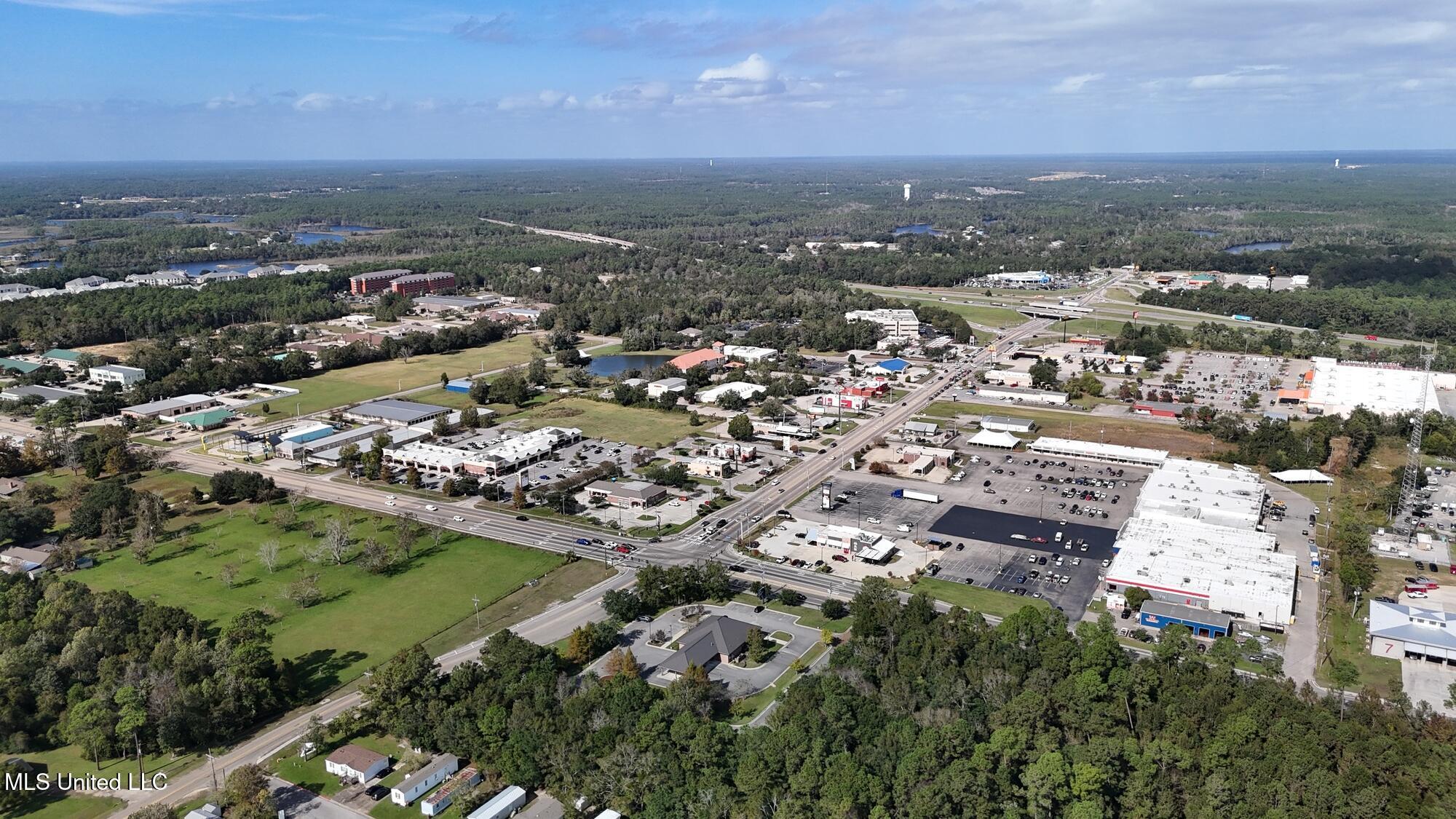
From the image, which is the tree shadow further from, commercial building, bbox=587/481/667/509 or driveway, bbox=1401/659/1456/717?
driveway, bbox=1401/659/1456/717

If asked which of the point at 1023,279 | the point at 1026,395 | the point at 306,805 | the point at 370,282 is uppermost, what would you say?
the point at 370,282

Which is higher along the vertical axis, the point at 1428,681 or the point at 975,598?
the point at 975,598

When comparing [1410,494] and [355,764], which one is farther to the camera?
[1410,494]

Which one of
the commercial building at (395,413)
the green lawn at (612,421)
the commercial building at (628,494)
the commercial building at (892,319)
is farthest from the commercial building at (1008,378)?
the commercial building at (395,413)

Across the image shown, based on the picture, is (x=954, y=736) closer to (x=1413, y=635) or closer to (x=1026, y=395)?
(x=1413, y=635)

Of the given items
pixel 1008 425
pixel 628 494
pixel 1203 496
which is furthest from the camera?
pixel 1008 425

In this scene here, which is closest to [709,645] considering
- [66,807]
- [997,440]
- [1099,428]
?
[66,807]

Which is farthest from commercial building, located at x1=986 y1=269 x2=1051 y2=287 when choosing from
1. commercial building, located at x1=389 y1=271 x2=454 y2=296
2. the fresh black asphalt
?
the fresh black asphalt

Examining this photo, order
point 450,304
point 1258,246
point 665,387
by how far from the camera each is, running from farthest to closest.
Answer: point 1258,246 < point 450,304 < point 665,387
